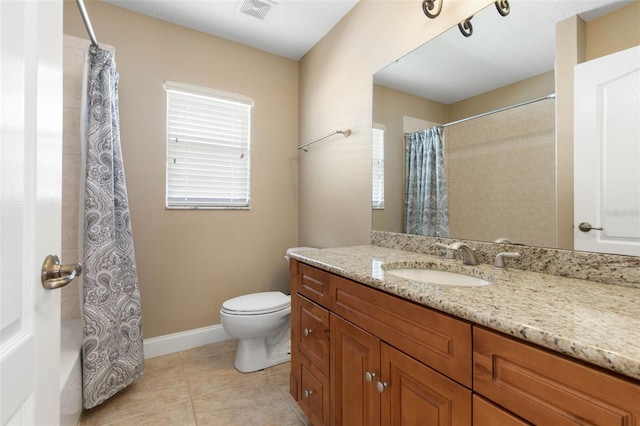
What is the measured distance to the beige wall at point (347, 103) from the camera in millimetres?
1638

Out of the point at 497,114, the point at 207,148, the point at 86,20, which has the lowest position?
the point at 497,114

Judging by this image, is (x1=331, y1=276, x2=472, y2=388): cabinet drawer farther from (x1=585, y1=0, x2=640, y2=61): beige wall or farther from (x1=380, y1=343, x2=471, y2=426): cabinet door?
(x1=585, y1=0, x2=640, y2=61): beige wall

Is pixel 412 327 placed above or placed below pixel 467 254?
below

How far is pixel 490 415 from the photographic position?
0.63 meters

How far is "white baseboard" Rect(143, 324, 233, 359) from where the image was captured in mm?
2125

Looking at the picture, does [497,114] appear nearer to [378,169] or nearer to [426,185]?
[426,185]

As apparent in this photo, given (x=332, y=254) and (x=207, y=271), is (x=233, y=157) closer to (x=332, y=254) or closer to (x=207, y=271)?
(x=207, y=271)

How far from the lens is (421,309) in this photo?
81 centimetres

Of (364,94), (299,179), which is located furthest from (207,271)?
(364,94)

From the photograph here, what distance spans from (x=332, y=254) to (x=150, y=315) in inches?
63.5

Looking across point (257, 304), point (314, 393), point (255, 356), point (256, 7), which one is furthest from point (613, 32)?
point (255, 356)

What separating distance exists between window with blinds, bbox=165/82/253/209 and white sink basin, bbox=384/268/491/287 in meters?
1.65

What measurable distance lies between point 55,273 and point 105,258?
1155 millimetres

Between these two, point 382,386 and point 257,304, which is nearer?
point 382,386
